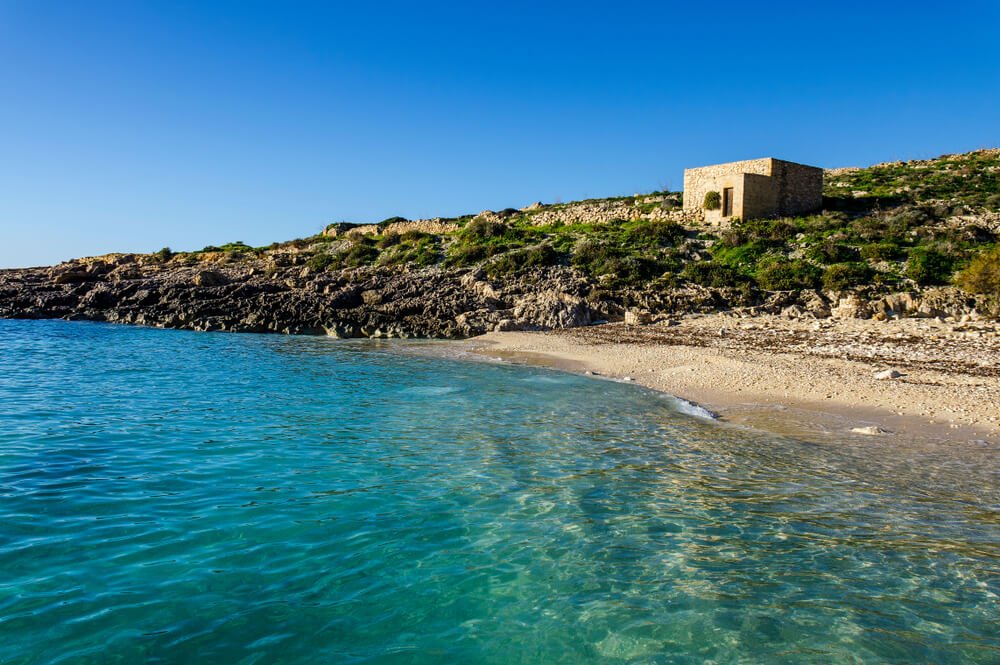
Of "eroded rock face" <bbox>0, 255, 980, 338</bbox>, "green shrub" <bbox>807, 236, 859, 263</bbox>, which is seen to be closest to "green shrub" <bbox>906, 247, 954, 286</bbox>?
"green shrub" <bbox>807, 236, 859, 263</bbox>

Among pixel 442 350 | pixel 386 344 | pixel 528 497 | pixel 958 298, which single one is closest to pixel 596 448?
pixel 528 497

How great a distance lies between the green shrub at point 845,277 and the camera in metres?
27.2

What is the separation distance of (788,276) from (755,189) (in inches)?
540

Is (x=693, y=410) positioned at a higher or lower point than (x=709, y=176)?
lower

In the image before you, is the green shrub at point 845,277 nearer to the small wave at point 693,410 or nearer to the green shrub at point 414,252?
the small wave at point 693,410

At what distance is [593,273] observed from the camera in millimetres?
33250

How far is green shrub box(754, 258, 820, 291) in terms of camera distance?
2848 cm

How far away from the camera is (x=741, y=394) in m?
14.3

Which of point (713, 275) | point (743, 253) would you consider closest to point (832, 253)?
point (743, 253)

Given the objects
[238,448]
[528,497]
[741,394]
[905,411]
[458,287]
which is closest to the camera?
[528,497]

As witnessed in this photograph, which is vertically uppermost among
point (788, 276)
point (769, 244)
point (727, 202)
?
point (727, 202)

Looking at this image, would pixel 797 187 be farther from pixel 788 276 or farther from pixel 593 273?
pixel 593 273

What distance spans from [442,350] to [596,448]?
46.9 feet

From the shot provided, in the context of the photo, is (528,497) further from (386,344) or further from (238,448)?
(386,344)
